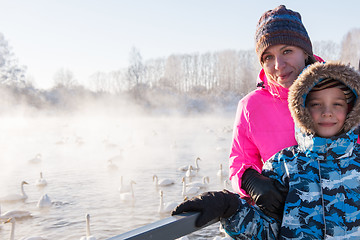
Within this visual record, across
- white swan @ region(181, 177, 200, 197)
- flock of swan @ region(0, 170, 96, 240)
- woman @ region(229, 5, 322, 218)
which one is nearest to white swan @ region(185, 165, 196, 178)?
white swan @ region(181, 177, 200, 197)

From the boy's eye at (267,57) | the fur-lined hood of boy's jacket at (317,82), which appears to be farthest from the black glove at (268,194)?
the boy's eye at (267,57)

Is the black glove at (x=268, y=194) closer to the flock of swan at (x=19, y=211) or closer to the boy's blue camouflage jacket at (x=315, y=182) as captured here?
the boy's blue camouflage jacket at (x=315, y=182)

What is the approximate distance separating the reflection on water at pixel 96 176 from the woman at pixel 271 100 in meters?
3.94

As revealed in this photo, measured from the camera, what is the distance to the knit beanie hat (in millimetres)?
1671

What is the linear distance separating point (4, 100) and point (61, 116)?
193 inches

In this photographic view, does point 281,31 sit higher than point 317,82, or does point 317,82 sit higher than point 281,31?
point 281,31

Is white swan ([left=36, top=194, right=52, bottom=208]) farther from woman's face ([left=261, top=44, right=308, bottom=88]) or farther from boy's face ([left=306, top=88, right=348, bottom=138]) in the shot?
boy's face ([left=306, top=88, right=348, bottom=138])

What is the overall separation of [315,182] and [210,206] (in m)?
0.48

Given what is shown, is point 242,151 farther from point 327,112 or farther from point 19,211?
point 19,211

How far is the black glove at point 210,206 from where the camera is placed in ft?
4.03

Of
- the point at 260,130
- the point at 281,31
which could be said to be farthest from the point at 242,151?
the point at 281,31

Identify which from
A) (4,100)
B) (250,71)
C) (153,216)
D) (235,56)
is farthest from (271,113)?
(235,56)

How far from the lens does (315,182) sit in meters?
1.40

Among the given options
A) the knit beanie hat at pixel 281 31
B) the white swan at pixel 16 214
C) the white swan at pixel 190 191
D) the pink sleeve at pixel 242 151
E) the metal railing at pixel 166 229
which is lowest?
the white swan at pixel 16 214
